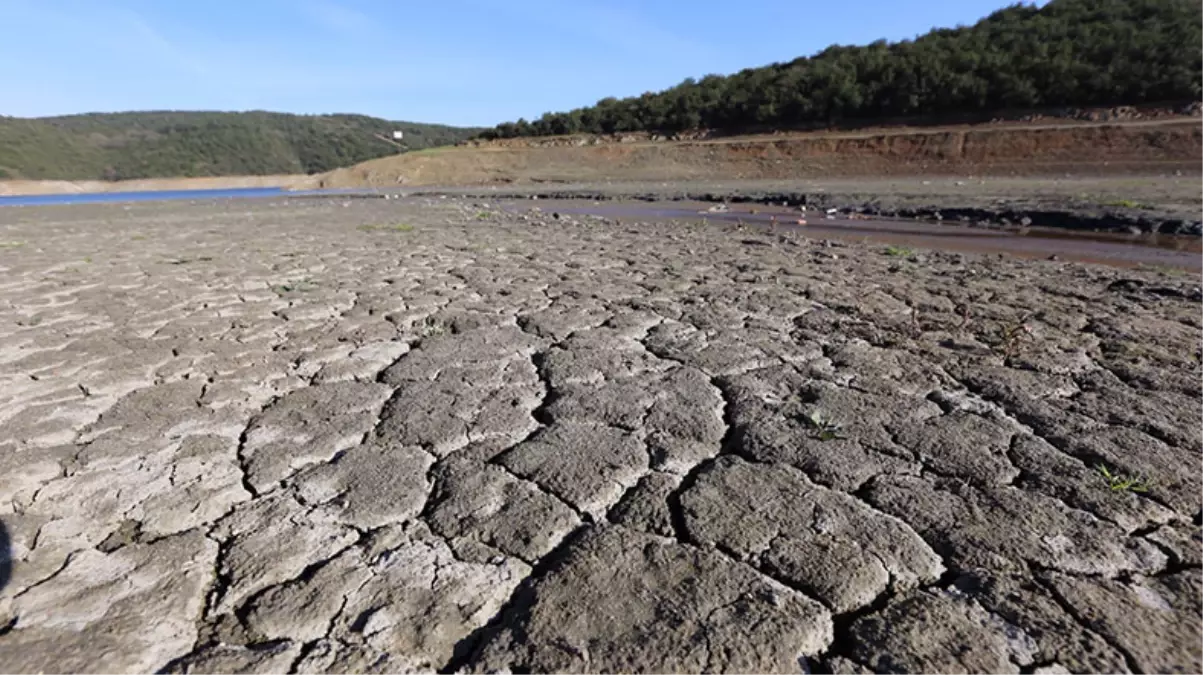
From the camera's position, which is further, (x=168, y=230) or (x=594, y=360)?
(x=168, y=230)

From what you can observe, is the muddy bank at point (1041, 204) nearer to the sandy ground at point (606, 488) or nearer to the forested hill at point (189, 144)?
the sandy ground at point (606, 488)

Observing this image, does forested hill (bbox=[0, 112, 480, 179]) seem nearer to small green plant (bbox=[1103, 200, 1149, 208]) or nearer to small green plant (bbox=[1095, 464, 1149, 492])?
small green plant (bbox=[1103, 200, 1149, 208])

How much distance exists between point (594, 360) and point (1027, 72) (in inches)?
1119

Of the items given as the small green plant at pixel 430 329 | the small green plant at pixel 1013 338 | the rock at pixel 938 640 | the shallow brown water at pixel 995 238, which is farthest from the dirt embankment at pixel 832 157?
the rock at pixel 938 640

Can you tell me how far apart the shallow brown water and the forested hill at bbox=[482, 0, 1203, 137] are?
735 inches

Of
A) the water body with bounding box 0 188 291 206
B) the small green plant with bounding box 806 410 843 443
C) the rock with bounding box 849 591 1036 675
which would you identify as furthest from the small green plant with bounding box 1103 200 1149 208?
the water body with bounding box 0 188 291 206

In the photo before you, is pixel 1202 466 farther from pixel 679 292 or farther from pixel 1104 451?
pixel 679 292

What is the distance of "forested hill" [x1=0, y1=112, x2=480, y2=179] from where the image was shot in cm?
5853

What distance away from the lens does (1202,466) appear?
1792 millimetres

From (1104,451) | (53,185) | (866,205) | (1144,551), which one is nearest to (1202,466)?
(1104,451)

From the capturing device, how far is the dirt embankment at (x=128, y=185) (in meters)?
44.8

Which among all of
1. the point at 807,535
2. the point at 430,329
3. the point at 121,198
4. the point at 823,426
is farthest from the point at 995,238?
the point at 121,198

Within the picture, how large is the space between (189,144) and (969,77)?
75646 mm

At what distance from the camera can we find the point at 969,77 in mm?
24922
